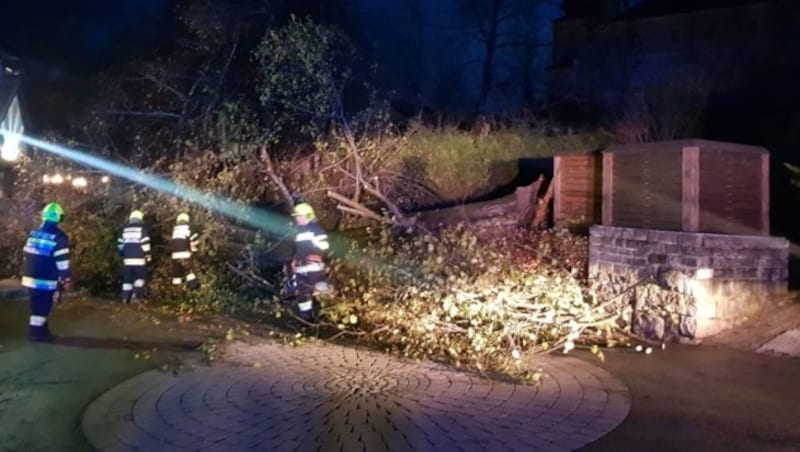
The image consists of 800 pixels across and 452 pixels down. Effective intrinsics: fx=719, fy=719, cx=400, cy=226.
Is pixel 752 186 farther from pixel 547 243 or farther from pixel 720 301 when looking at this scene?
pixel 547 243

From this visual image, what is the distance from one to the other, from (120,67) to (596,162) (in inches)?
335

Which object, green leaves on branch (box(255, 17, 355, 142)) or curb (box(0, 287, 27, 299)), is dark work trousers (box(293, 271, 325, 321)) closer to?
green leaves on branch (box(255, 17, 355, 142))

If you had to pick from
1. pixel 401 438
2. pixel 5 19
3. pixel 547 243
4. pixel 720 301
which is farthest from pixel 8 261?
pixel 720 301

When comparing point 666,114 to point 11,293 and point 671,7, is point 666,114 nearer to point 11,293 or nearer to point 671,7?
point 11,293

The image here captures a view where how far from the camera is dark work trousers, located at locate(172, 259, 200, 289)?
33.8ft

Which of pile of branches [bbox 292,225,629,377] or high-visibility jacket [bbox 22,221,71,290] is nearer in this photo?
pile of branches [bbox 292,225,629,377]

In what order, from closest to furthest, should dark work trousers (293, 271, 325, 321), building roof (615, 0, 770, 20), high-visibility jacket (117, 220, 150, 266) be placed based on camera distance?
dark work trousers (293, 271, 325, 321) → high-visibility jacket (117, 220, 150, 266) → building roof (615, 0, 770, 20)

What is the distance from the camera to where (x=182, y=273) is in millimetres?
10531

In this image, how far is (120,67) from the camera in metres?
12.9

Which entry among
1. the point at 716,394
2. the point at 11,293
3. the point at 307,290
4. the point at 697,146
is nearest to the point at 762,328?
the point at 697,146

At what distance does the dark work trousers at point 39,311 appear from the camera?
7812 millimetres

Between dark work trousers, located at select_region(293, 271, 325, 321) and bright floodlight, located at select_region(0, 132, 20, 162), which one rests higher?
bright floodlight, located at select_region(0, 132, 20, 162)

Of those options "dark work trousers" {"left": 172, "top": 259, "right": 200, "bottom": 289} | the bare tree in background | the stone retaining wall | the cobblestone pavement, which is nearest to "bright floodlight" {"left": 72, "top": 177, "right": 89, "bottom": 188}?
"dark work trousers" {"left": 172, "top": 259, "right": 200, "bottom": 289}

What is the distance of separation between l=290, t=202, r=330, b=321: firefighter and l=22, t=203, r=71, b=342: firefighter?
2595 mm
